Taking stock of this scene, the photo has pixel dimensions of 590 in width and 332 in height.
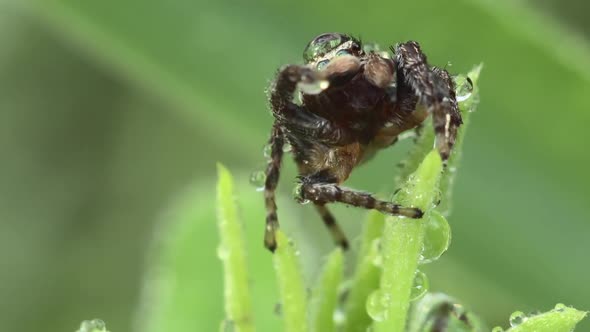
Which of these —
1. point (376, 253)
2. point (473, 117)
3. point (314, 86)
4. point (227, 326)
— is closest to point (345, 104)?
point (314, 86)

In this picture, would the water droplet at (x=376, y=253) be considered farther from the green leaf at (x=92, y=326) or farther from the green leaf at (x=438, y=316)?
the green leaf at (x=92, y=326)

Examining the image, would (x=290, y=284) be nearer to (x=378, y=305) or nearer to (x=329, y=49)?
(x=378, y=305)

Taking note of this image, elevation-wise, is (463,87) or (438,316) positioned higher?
(463,87)

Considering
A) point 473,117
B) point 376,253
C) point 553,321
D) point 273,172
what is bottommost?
point 553,321

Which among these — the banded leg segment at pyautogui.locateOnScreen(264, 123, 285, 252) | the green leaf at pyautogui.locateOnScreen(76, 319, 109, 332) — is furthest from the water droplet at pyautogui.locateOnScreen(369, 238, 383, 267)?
the green leaf at pyautogui.locateOnScreen(76, 319, 109, 332)

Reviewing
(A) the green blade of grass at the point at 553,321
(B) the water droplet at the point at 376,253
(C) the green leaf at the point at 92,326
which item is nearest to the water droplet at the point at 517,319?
(A) the green blade of grass at the point at 553,321

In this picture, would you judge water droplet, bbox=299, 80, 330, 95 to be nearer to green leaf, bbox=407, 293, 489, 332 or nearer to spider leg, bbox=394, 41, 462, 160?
spider leg, bbox=394, 41, 462, 160

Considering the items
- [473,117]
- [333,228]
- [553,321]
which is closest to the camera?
[553,321]
